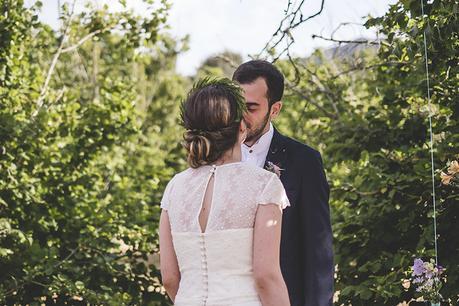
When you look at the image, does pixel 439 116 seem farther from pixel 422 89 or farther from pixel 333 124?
pixel 333 124

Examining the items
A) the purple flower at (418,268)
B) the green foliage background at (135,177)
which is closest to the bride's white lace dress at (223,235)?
the purple flower at (418,268)

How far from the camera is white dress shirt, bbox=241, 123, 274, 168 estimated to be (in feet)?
11.2

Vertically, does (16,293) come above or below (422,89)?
below

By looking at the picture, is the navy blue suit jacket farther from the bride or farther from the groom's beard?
the bride

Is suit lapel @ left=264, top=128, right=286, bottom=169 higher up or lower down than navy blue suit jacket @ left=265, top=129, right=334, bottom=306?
higher up

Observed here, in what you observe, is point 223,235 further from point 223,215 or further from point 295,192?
point 295,192

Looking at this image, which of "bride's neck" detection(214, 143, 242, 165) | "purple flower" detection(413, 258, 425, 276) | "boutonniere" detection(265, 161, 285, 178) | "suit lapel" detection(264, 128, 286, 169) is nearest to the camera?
"bride's neck" detection(214, 143, 242, 165)

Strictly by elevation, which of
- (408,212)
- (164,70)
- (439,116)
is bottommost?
(408,212)

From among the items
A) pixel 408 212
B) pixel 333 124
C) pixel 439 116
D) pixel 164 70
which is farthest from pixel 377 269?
pixel 164 70

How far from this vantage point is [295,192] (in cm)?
316

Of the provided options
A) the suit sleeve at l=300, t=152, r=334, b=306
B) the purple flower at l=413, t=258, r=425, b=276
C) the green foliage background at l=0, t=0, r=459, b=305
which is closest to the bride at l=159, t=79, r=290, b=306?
the suit sleeve at l=300, t=152, r=334, b=306

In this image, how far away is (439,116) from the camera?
17.5 feet

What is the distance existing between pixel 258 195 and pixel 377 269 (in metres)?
2.39

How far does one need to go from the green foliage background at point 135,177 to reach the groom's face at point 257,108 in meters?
1.32
